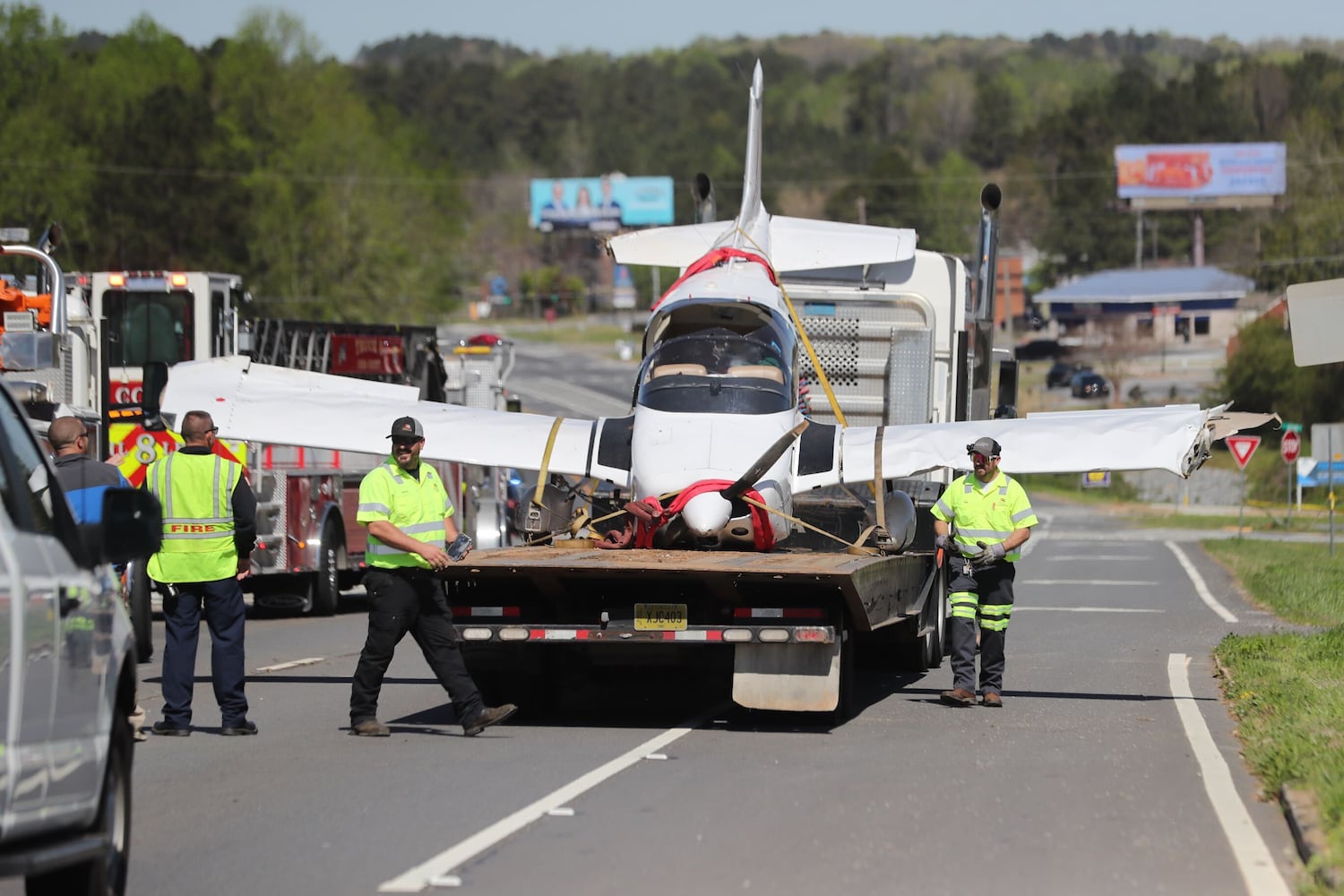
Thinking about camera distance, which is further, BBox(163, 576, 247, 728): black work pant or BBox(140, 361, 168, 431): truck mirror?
BBox(140, 361, 168, 431): truck mirror

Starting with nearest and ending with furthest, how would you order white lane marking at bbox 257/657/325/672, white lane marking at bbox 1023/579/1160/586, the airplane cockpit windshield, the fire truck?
the airplane cockpit windshield → white lane marking at bbox 257/657/325/672 → the fire truck → white lane marking at bbox 1023/579/1160/586

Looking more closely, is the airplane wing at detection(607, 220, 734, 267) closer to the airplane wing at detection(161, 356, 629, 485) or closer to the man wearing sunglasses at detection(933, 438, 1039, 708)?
the airplane wing at detection(161, 356, 629, 485)

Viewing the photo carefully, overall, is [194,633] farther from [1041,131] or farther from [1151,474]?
[1041,131]

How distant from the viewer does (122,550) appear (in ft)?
22.1

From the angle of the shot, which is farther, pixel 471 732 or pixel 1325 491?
pixel 1325 491

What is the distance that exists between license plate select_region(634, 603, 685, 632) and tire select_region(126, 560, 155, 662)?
7261mm

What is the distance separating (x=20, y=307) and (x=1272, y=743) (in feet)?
33.8

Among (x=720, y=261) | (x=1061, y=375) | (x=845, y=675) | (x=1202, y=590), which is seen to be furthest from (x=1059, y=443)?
(x=1061, y=375)

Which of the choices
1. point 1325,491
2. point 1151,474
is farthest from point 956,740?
point 1151,474

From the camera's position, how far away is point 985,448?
1362cm

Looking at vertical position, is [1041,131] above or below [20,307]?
above

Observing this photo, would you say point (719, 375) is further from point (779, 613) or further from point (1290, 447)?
point (1290, 447)

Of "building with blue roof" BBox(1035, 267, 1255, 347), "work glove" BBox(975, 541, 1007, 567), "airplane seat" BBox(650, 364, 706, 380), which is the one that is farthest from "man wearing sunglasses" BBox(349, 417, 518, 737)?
"building with blue roof" BBox(1035, 267, 1255, 347)

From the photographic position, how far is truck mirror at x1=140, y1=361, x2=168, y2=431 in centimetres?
1839
